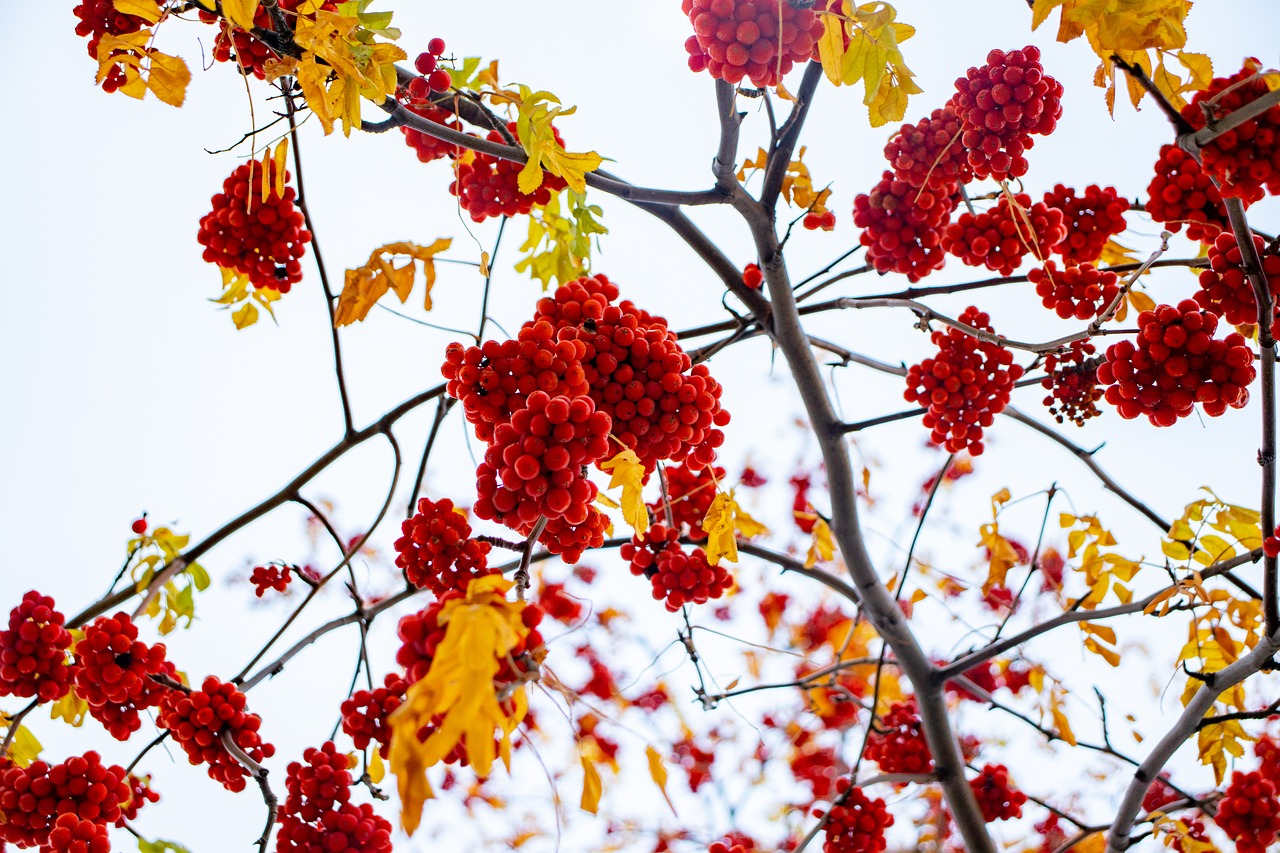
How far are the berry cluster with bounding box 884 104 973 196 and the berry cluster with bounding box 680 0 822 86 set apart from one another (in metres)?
0.50

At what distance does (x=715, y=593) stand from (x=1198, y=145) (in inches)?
40.5

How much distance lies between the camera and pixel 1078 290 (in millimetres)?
1649

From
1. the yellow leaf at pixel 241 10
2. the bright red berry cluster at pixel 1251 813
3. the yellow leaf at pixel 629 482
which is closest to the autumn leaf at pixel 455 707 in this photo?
the yellow leaf at pixel 629 482

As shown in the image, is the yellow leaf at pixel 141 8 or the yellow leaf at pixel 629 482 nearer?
the yellow leaf at pixel 629 482

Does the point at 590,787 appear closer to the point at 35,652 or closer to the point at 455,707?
the point at 455,707

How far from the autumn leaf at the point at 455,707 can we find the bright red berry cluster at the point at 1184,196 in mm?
1394

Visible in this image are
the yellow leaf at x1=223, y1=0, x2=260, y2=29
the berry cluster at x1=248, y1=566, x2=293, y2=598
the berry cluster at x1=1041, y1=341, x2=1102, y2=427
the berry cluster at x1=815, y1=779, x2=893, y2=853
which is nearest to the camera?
the yellow leaf at x1=223, y1=0, x2=260, y2=29

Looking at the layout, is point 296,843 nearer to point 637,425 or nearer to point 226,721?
point 226,721

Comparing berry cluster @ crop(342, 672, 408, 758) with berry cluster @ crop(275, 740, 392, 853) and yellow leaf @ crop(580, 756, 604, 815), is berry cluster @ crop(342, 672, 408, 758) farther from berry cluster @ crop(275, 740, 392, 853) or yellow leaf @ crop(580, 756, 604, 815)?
yellow leaf @ crop(580, 756, 604, 815)

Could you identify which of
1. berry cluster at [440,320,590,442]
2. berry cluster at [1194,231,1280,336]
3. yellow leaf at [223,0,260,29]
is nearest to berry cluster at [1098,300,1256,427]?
berry cluster at [1194,231,1280,336]

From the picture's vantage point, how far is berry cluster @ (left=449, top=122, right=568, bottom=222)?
1.58m

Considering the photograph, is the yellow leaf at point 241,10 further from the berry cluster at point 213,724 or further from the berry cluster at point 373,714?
the berry cluster at point 213,724

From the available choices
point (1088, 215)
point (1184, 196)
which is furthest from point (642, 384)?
point (1088, 215)

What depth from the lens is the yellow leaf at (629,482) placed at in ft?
3.31
